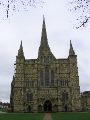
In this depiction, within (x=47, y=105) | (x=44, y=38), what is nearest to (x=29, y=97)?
(x=47, y=105)

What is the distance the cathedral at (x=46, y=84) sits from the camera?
7181 cm

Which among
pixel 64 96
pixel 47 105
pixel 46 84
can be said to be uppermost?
pixel 46 84

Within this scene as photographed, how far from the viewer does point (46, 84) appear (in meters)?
73.1

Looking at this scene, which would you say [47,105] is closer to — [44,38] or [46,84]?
[46,84]

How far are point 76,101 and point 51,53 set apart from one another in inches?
577

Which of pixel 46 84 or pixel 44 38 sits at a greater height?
pixel 44 38

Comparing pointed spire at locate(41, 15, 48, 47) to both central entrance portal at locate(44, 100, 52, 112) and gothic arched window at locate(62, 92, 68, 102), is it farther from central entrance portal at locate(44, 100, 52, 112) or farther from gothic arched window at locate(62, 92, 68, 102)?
central entrance portal at locate(44, 100, 52, 112)

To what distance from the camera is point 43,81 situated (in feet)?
241

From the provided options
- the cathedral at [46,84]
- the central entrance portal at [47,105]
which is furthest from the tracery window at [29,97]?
the central entrance portal at [47,105]

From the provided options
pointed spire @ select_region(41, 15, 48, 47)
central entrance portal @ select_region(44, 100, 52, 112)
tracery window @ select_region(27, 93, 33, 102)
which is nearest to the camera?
tracery window @ select_region(27, 93, 33, 102)

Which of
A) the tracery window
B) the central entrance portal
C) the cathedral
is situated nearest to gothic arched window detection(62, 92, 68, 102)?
the cathedral

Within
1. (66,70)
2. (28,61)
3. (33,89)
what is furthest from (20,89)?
(66,70)

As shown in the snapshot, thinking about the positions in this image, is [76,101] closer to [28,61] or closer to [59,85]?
[59,85]

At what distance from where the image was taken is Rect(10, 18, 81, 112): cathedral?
71.8 metres
